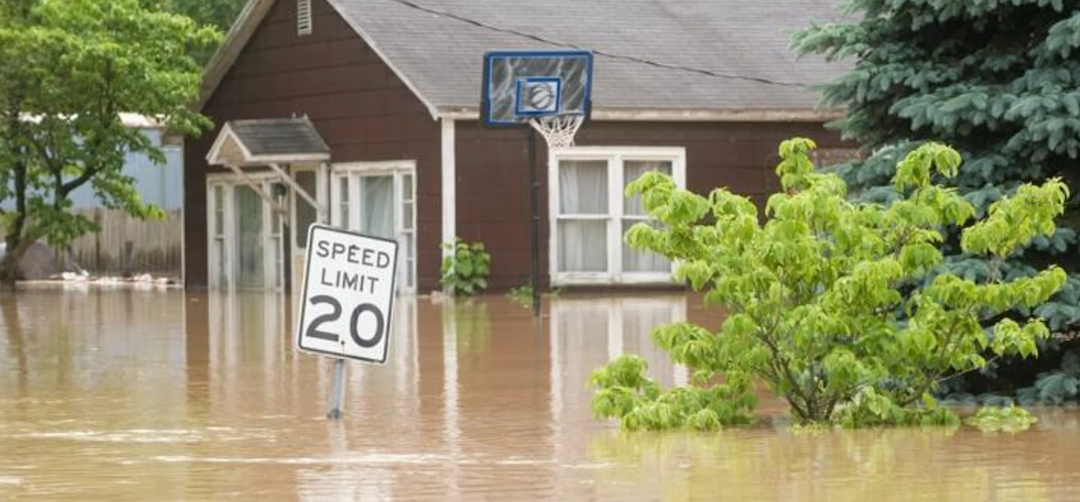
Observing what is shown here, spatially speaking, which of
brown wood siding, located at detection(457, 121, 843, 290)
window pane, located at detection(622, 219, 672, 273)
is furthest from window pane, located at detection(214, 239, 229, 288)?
window pane, located at detection(622, 219, 672, 273)

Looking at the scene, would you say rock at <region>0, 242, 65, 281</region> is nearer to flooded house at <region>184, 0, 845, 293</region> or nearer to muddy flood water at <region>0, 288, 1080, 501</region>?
flooded house at <region>184, 0, 845, 293</region>

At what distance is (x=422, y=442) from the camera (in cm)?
1411

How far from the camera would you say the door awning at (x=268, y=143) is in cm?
3947

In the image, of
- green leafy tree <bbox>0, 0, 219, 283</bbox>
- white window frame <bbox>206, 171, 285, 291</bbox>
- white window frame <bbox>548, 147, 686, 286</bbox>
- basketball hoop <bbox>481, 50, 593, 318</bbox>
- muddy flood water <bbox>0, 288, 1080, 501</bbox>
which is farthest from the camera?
white window frame <bbox>206, 171, 285, 291</bbox>

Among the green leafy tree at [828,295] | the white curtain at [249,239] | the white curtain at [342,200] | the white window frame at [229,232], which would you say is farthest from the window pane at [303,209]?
the green leafy tree at [828,295]

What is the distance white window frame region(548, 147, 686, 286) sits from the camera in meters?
38.4

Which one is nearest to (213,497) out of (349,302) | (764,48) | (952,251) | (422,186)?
(349,302)

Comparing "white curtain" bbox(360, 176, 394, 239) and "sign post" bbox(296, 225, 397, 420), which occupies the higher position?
"white curtain" bbox(360, 176, 394, 239)

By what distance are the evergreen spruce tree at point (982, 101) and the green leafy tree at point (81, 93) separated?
25.6 m

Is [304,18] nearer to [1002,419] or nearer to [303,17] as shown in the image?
[303,17]

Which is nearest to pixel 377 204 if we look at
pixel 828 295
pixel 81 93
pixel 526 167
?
pixel 526 167

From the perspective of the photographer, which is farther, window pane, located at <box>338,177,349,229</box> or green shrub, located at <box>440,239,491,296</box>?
window pane, located at <box>338,177,349,229</box>

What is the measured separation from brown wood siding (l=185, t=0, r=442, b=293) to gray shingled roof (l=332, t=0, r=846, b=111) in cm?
64

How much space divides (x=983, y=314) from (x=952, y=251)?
3.50ft
